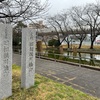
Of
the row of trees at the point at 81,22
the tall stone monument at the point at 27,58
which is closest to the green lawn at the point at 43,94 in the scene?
the tall stone monument at the point at 27,58

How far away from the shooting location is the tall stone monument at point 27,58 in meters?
3.72

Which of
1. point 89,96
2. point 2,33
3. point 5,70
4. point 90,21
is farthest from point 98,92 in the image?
point 90,21

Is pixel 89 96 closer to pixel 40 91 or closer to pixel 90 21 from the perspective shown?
pixel 40 91

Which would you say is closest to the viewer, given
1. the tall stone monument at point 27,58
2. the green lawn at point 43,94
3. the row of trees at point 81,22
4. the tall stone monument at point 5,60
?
the tall stone monument at point 5,60

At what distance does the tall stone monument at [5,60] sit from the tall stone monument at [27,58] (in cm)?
53

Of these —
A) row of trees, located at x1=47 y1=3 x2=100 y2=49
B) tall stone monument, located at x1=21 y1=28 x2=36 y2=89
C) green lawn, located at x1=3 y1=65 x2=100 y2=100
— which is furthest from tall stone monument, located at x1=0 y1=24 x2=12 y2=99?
row of trees, located at x1=47 y1=3 x2=100 y2=49

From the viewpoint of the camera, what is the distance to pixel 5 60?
126 inches

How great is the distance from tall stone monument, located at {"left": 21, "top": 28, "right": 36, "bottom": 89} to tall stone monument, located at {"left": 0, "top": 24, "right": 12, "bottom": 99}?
21.0 inches

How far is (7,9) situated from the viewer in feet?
23.0

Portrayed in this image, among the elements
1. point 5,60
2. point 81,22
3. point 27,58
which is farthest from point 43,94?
point 81,22

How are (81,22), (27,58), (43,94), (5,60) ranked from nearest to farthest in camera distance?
(5,60) → (43,94) → (27,58) → (81,22)

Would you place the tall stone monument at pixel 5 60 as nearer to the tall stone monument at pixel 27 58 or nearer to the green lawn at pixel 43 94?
the green lawn at pixel 43 94

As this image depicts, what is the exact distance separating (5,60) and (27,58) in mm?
703

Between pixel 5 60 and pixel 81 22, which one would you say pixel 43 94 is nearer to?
pixel 5 60
